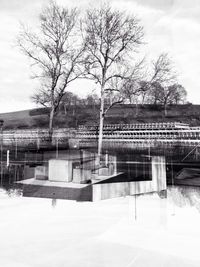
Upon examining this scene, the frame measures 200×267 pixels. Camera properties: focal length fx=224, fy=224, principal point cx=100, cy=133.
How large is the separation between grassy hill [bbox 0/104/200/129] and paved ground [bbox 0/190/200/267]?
0.98 feet

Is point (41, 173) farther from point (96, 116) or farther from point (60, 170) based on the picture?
point (96, 116)

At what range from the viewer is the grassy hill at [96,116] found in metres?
0.86

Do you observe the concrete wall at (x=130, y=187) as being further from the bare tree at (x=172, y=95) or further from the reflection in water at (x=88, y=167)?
the bare tree at (x=172, y=95)

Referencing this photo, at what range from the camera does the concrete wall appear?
743 mm

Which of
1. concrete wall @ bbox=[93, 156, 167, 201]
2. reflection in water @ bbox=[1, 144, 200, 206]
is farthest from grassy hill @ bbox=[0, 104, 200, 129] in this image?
concrete wall @ bbox=[93, 156, 167, 201]

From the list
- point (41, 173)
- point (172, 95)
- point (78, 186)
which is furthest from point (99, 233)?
point (172, 95)

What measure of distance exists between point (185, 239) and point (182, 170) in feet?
1.62

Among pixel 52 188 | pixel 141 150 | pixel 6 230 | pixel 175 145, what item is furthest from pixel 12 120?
pixel 175 145

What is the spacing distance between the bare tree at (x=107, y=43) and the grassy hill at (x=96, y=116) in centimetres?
6

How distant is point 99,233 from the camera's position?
54 cm

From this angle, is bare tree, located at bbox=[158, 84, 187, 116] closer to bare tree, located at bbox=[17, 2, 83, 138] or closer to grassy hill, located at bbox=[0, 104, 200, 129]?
grassy hill, located at bbox=[0, 104, 200, 129]

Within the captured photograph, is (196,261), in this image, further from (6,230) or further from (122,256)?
(6,230)

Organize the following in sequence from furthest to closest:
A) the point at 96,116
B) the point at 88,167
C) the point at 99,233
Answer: the point at 96,116
the point at 88,167
the point at 99,233

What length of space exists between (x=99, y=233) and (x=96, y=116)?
2.03ft
